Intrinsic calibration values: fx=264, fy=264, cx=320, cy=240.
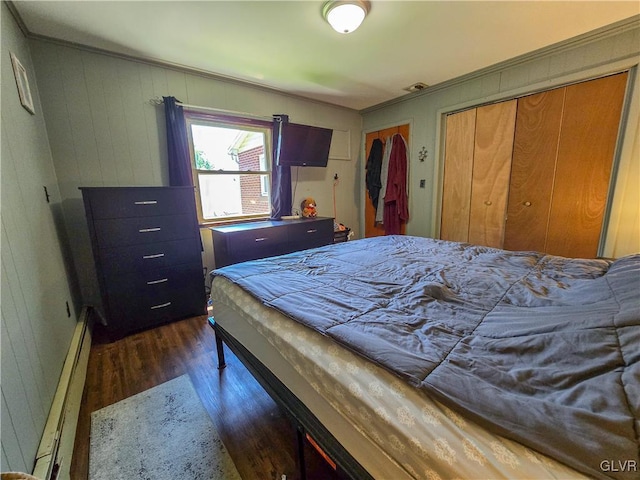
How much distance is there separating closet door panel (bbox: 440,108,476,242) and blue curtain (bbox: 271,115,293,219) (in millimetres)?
1993

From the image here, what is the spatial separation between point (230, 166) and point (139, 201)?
120 cm

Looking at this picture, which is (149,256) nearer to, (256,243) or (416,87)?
(256,243)

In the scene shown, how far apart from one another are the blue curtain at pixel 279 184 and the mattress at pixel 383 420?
7.96ft

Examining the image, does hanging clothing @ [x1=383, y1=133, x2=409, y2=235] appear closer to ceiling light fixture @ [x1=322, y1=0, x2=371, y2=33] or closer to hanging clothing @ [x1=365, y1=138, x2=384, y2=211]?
hanging clothing @ [x1=365, y1=138, x2=384, y2=211]

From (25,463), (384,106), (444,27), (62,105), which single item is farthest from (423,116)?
(25,463)

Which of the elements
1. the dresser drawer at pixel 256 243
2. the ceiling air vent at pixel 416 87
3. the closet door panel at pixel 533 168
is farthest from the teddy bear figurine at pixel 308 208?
the closet door panel at pixel 533 168

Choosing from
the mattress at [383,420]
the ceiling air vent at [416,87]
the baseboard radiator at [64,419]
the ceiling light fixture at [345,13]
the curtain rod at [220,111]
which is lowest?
the baseboard radiator at [64,419]

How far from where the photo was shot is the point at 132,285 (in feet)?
7.16

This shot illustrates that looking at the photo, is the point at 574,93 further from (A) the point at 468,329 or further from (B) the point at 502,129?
(A) the point at 468,329

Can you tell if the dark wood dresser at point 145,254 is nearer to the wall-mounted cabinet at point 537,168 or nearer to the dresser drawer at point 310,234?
the dresser drawer at point 310,234

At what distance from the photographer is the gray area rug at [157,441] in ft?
3.70

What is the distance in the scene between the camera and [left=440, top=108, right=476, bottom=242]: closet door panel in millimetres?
3053

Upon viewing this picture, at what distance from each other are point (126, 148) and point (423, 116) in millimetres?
3355

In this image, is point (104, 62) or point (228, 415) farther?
point (104, 62)
